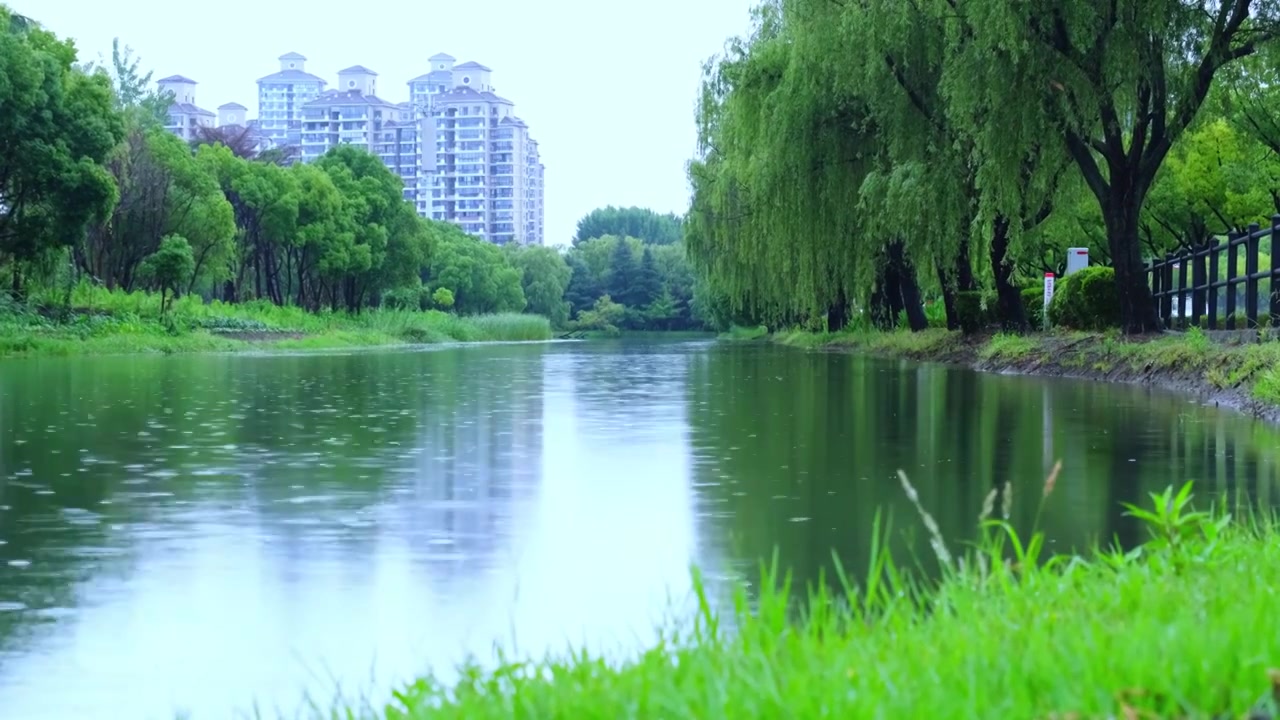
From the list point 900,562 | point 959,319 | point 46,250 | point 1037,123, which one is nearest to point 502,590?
point 900,562

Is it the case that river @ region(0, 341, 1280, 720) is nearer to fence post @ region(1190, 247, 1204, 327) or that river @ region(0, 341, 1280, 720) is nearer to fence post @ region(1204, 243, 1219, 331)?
fence post @ region(1204, 243, 1219, 331)

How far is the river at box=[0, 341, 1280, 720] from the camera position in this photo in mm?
5059

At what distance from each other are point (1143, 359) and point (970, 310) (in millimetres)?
11984

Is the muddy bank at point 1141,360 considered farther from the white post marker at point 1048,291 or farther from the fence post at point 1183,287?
the fence post at point 1183,287

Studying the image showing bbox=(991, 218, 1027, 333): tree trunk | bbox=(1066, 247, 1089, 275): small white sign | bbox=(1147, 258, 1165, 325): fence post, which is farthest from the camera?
bbox=(1066, 247, 1089, 275): small white sign

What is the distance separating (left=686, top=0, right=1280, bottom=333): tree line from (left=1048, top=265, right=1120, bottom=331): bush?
3.68 ft

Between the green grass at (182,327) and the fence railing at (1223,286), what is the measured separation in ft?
81.2

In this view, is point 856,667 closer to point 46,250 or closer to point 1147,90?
point 1147,90

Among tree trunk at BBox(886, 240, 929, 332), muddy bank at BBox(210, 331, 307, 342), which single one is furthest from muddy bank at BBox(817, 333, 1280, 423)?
muddy bank at BBox(210, 331, 307, 342)

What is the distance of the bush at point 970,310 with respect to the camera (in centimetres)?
3238

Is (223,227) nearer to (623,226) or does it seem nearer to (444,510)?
(444,510)

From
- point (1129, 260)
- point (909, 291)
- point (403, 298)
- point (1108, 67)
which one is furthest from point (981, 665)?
point (403, 298)

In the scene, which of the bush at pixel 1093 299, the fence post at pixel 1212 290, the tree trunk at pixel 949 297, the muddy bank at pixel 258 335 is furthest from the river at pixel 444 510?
the muddy bank at pixel 258 335

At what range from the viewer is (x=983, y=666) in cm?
Answer: 319
